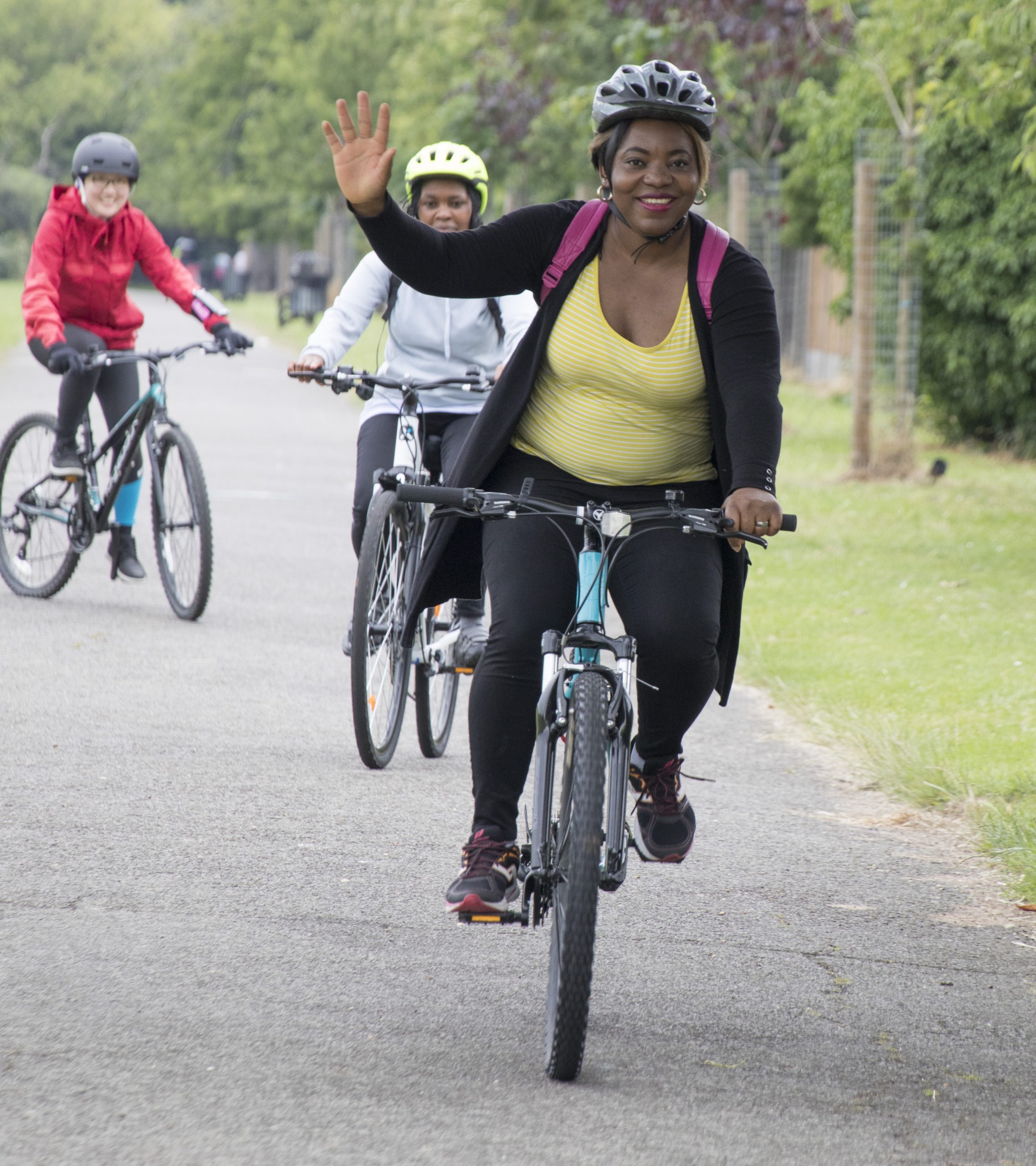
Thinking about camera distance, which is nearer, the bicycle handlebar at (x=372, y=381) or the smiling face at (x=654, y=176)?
the smiling face at (x=654, y=176)

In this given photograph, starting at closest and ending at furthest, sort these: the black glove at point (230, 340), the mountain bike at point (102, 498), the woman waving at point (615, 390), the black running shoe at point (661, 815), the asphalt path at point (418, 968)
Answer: the asphalt path at point (418, 968) < the woman waving at point (615, 390) < the black running shoe at point (661, 815) < the black glove at point (230, 340) < the mountain bike at point (102, 498)

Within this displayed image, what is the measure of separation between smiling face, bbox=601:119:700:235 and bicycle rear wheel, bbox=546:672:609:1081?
100cm

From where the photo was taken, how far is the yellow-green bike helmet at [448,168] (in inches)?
251

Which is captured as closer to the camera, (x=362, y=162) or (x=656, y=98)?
(x=362, y=162)

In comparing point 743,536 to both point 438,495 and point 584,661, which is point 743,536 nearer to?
point 584,661

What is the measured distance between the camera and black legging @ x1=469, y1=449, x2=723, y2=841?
400cm

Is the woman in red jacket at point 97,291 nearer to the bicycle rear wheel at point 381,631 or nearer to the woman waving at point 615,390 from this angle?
the bicycle rear wheel at point 381,631

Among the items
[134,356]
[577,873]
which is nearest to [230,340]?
[134,356]

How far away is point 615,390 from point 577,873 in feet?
3.55

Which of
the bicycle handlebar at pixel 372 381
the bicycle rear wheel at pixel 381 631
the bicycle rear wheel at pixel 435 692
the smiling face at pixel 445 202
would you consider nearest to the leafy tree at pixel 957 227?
the smiling face at pixel 445 202

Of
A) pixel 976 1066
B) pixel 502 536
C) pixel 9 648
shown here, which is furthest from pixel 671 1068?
pixel 9 648

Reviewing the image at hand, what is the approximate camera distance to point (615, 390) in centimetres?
408

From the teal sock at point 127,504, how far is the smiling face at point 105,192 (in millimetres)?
1270

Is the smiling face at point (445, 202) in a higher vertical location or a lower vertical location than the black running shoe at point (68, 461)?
higher
